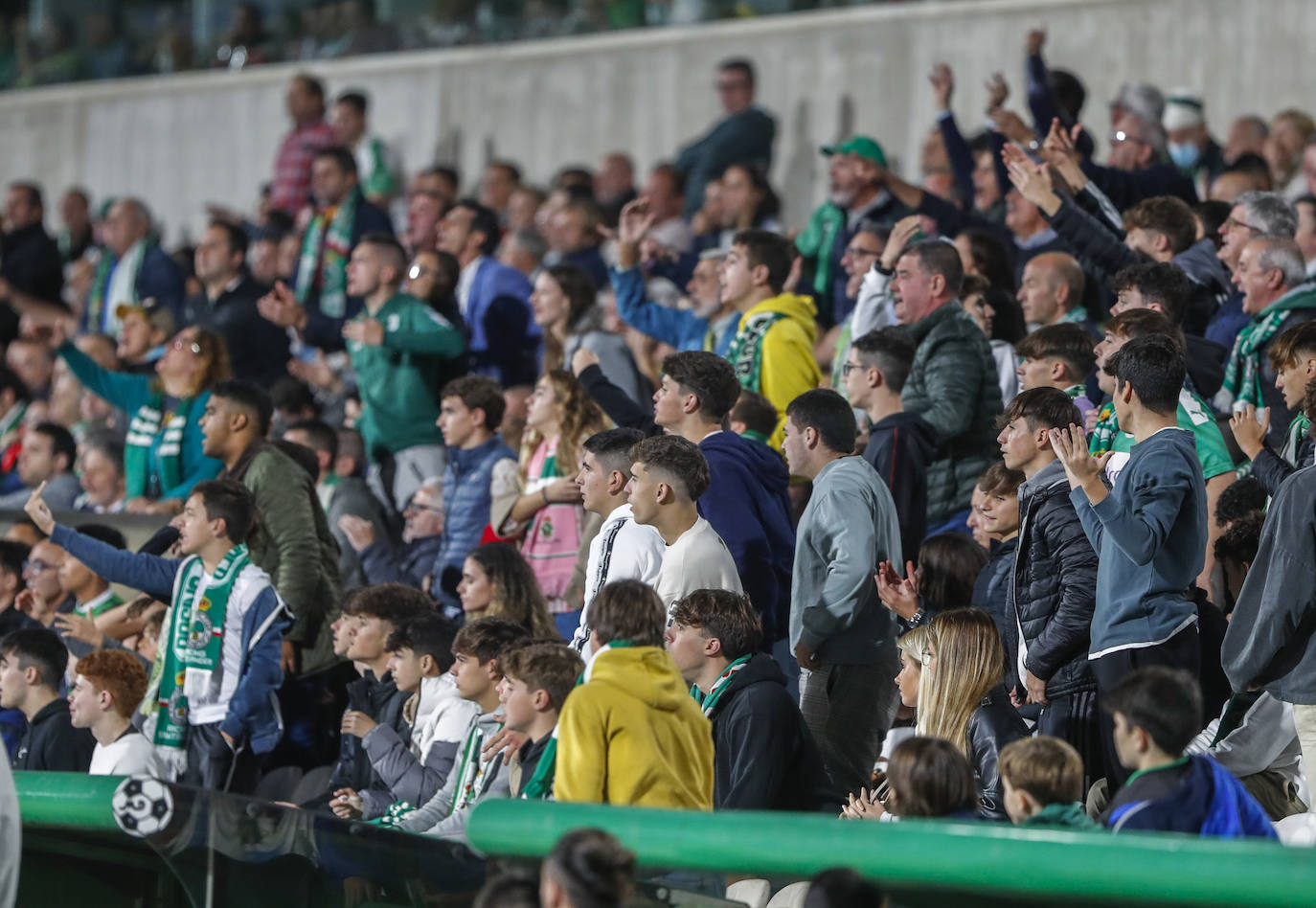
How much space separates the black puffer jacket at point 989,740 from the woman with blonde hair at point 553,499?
9.07ft

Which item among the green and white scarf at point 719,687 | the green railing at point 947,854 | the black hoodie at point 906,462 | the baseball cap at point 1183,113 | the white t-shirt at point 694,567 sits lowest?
the green and white scarf at point 719,687

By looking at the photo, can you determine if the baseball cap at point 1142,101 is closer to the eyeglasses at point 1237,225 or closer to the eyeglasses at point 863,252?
the eyeglasses at point 863,252

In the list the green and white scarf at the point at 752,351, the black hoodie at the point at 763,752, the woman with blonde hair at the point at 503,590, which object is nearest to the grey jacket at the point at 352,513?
the woman with blonde hair at the point at 503,590

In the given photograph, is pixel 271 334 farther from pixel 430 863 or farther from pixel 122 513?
pixel 430 863

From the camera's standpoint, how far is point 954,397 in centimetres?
798

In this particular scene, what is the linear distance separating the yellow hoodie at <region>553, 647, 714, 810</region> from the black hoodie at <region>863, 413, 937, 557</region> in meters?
2.27

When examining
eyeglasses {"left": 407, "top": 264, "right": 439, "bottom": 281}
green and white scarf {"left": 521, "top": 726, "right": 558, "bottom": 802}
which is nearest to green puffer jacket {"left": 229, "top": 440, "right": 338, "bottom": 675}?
eyeglasses {"left": 407, "top": 264, "right": 439, "bottom": 281}

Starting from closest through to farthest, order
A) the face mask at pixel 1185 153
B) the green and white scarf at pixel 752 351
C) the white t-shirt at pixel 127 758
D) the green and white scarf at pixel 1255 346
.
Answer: the green and white scarf at pixel 1255 346 < the white t-shirt at pixel 127 758 < the green and white scarf at pixel 752 351 < the face mask at pixel 1185 153

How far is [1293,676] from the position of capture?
5895mm

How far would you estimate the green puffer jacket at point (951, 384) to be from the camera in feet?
26.5

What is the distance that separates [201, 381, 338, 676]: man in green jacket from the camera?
8742 mm

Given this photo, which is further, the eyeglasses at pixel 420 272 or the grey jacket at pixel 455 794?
the eyeglasses at pixel 420 272

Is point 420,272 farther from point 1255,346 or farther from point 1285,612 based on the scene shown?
point 1285,612

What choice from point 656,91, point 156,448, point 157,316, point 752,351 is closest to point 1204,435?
point 752,351
